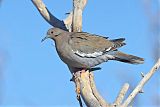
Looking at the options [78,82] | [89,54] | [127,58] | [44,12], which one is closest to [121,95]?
[78,82]

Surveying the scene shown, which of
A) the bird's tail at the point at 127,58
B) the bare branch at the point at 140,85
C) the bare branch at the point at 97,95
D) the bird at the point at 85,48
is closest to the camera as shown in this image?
the bare branch at the point at 140,85

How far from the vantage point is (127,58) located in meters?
4.07

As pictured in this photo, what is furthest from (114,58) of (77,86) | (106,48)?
(77,86)

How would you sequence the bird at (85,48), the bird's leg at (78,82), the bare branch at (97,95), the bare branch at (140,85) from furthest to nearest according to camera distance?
the bird at (85,48)
the bird's leg at (78,82)
the bare branch at (97,95)
the bare branch at (140,85)

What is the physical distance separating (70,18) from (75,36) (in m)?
0.20

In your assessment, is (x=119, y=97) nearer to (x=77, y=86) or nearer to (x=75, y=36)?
(x=77, y=86)

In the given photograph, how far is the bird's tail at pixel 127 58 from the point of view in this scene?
3938mm

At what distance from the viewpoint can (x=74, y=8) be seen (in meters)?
3.84

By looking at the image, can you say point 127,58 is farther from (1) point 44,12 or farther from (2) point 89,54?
(1) point 44,12

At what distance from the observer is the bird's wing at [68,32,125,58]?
4.23 meters

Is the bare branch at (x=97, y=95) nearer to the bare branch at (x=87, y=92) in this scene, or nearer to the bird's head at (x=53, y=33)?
the bare branch at (x=87, y=92)

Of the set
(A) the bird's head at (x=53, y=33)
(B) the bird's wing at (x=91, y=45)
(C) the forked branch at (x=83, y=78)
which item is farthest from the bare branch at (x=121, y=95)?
(A) the bird's head at (x=53, y=33)

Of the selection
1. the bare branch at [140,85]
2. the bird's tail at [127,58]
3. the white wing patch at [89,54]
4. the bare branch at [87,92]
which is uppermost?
the white wing patch at [89,54]

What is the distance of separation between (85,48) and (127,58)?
19.6 inches
